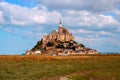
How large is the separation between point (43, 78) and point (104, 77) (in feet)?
30.6

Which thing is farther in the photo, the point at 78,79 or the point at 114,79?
the point at 78,79

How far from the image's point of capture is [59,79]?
41938mm

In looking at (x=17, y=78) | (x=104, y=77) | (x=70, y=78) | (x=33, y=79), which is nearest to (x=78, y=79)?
(x=70, y=78)

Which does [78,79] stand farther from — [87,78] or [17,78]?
[17,78]

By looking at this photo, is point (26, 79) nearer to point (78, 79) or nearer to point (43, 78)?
point (43, 78)

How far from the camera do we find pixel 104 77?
41.4 metres

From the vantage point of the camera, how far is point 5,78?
140 ft

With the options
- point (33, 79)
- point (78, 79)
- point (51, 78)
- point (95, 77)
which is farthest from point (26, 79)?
point (95, 77)

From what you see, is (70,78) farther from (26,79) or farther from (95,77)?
(26,79)

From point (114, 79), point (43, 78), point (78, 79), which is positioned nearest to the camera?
point (114, 79)

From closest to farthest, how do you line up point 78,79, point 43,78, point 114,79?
point 114,79
point 78,79
point 43,78

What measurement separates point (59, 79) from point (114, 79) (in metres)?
8.09

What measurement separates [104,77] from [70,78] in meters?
4.91

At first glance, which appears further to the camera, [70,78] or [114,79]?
[70,78]
